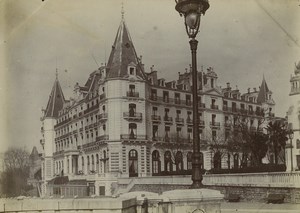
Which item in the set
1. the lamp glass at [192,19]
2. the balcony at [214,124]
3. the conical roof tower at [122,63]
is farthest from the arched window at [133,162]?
the lamp glass at [192,19]

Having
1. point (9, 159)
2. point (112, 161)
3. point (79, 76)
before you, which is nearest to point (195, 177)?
point (9, 159)

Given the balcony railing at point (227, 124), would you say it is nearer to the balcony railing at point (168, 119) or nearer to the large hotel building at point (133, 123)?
the large hotel building at point (133, 123)

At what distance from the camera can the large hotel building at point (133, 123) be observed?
65.1 feet

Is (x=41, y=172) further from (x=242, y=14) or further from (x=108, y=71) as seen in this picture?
(x=242, y=14)

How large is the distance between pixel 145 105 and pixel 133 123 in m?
1.35

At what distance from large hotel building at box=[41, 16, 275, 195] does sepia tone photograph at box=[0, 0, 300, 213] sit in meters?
0.07

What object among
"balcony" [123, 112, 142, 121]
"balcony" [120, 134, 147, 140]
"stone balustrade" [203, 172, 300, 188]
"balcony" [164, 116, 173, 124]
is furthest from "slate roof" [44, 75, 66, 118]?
"balcony" [164, 116, 173, 124]

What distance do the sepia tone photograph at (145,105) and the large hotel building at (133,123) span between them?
0.07 m

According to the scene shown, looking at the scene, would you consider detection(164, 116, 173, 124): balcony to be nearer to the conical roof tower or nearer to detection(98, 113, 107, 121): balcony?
the conical roof tower

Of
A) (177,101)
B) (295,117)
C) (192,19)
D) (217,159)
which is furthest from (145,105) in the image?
(192,19)

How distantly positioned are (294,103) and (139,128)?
452 inches

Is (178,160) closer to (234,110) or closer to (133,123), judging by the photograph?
(133,123)

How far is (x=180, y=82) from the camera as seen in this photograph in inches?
880

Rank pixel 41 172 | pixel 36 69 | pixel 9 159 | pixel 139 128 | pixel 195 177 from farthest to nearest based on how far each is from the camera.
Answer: pixel 139 128 < pixel 41 172 < pixel 36 69 < pixel 9 159 < pixel 195 177
